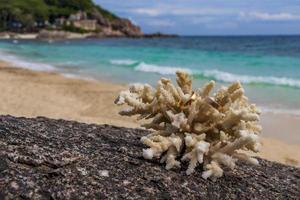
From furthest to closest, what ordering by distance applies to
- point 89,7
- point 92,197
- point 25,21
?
point 89,7, point 25,21, point 92,197

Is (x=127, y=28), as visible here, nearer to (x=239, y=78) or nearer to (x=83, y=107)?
(x=239, y=78)

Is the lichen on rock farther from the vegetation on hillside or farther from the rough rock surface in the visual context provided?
the vegetation on hillside

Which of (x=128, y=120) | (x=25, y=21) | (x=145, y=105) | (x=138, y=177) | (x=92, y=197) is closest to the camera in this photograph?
(x=92, y=197)

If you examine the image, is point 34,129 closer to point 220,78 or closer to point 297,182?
point 297,182

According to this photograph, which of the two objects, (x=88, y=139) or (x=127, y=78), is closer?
(x=88, y=139)

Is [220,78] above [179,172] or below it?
below

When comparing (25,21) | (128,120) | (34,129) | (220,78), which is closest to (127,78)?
(220,78)

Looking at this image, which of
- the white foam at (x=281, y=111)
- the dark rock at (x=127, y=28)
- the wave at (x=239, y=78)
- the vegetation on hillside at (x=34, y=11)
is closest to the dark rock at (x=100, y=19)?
the vegetation on hillside at (x=34, y=11)

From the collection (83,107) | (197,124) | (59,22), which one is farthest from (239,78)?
(59,22)
